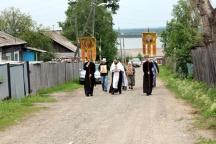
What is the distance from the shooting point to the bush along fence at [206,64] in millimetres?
18361

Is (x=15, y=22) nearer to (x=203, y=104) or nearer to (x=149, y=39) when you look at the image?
(x=149, y=39)

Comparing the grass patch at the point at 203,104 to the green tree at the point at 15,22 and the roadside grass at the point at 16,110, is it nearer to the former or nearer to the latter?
the roadside grass at the point at 16,110

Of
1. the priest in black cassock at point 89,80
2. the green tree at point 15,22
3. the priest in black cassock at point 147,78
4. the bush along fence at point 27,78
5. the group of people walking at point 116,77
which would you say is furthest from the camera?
the green tree at point 15,22

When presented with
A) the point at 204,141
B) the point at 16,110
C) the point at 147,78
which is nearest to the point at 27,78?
the point at 147,78

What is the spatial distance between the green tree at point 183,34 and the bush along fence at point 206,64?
1193 mm

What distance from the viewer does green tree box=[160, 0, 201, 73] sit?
26417mm

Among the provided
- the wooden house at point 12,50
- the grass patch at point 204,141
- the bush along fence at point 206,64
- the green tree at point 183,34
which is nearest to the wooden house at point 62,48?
the green tree at point 183,34

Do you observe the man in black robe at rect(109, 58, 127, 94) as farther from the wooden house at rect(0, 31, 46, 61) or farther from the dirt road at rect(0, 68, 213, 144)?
the wooden house at rect(0, 31, 46, 61)

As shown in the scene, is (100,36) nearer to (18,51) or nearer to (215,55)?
(18,51)

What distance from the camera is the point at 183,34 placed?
1473 inches

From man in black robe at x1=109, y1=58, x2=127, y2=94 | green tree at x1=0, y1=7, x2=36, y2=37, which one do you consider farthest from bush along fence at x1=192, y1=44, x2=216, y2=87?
green tree at x1=0, y1=7, x2=36, y2=37

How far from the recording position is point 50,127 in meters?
11.5

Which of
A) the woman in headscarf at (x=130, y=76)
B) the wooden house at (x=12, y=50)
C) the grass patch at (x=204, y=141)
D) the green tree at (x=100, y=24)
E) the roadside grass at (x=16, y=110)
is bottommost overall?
the grass patch at (x=204, y=141)

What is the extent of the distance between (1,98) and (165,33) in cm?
4578
